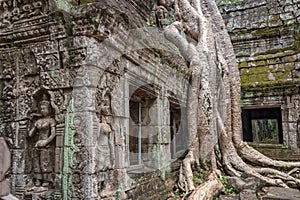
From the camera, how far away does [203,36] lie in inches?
257

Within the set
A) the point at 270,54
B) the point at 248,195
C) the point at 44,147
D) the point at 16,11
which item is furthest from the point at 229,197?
the point at 270,54

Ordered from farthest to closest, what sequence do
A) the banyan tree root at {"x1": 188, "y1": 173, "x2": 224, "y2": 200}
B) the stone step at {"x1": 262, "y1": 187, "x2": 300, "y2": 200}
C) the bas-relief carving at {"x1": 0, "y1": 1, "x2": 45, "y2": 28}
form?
the stone step at {"x1": 262, "y1": 187, "x2": 300, "y2": 200}
the banyan tree root at {"x1": 188, "y1": 173, "x2": 224, "y2": 200}
the bas-relief carving at {"x1": 0, "y1": 1, "x2": 45, "y2": 28}

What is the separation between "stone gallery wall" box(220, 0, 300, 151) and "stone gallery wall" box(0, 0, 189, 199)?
20.4ft

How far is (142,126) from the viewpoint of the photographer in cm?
454

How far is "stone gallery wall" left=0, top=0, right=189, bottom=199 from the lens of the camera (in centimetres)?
295

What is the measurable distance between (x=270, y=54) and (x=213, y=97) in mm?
4227

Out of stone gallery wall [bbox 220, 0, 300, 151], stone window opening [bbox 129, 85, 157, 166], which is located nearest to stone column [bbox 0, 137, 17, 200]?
stone window opening [bbox 129, 85, 157, 166]

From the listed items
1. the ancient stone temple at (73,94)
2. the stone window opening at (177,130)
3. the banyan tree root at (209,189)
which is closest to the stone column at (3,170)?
the ancient stone temple at (73,94)

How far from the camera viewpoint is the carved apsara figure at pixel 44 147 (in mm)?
3127

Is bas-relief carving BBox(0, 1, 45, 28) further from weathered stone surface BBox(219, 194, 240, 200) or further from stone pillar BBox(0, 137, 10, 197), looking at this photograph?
weathered stone surface BBox(219, 194, 240, 200)

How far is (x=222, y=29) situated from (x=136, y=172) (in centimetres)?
495

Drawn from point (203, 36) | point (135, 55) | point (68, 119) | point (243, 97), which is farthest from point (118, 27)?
point (243, 97)

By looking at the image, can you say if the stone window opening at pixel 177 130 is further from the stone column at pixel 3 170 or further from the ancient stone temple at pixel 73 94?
the stone column at pixel 3 170

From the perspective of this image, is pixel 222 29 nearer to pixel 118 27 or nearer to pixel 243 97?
pixel 243 97
